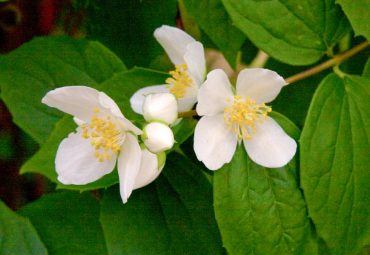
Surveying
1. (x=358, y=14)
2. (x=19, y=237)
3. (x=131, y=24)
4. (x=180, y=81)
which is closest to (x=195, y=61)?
(x=180, y=81)

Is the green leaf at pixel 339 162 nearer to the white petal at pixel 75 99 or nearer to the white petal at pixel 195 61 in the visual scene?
the white petal at pixel 195 61

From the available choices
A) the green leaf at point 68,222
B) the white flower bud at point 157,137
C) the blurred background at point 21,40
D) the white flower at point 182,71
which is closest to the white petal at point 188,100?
the white flower at point 182,71

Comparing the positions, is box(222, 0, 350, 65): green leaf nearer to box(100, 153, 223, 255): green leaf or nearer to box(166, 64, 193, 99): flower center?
box(166, 64, 193, 99): flower center

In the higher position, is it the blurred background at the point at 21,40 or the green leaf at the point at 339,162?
the green leaf at the point at 339,162

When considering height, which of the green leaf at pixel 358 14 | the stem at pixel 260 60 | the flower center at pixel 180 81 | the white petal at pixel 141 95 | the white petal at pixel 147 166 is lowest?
the stem at pixel 260 60

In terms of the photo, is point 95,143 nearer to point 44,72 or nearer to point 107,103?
point 107,103

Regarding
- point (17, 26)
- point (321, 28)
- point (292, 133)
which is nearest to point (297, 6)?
point (321, 28)

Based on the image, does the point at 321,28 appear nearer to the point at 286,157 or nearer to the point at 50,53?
the point at 286,157
